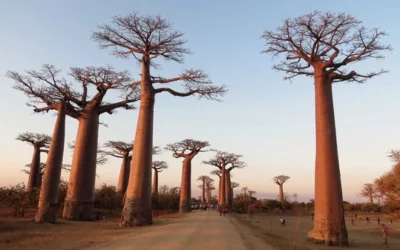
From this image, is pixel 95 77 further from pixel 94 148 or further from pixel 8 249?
pixel 8 249

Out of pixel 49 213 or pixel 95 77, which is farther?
pixel 95 77

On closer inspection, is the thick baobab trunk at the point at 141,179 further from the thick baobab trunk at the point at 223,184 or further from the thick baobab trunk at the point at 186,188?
the thick baobab trunk at the point at 223,184

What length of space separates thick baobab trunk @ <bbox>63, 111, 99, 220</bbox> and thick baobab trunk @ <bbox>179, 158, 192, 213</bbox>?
17.8 meters

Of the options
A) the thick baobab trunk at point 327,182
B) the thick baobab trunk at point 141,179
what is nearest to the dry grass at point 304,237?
the thick baobab trunk at point 327,182

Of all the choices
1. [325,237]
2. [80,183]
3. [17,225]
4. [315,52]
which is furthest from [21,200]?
[315,52]

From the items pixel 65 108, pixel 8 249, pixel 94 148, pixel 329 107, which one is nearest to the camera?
pixel 8 249

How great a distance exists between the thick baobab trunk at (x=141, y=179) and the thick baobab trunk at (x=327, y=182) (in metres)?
7.35

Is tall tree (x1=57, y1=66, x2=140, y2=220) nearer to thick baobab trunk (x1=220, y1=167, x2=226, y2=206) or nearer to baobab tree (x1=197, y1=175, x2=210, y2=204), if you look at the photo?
→ thick baobab trunk (x1=220, y1=167, x2=226, y2=206)

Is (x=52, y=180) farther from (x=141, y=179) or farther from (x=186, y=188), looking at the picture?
(x=186, y=188)

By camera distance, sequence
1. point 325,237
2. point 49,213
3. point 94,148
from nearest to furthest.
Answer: point 325,237 < point 49,213 < point 94,148

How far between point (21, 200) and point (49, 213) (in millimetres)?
3612

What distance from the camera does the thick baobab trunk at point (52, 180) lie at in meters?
15.7

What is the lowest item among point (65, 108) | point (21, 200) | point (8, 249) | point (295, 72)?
point (8, 249)

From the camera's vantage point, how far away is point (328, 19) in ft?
45.8
